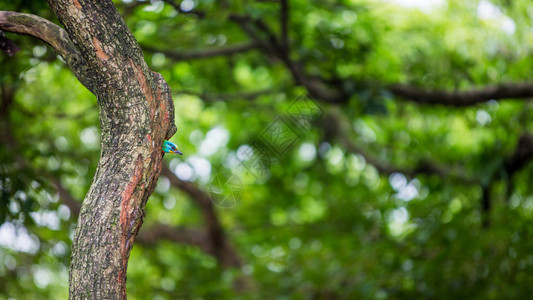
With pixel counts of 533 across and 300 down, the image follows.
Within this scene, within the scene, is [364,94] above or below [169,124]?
below

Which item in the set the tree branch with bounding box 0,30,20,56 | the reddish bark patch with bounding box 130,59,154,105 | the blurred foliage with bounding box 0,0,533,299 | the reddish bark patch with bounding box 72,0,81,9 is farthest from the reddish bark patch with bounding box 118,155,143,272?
the blurred foliage with bounding box 0,0,533,299

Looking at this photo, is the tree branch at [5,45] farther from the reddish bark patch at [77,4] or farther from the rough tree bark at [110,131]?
the reddish bark patch at [77,4]

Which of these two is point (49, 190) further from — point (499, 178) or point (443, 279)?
point (499, 178)

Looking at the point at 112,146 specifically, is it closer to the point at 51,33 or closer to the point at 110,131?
the point at 110,131

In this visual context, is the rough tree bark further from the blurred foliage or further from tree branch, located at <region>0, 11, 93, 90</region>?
the blurred foliage

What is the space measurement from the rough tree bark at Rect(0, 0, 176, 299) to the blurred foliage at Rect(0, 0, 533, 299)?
3.83 ft

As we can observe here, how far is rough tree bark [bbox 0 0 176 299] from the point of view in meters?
1.60

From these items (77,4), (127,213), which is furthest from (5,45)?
(127,213)

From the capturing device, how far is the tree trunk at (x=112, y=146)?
5.23 feet

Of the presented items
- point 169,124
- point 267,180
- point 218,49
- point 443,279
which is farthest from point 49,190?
point 267,180

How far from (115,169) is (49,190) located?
2.03 meters

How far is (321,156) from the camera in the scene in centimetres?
611

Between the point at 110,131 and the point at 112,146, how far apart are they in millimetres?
49

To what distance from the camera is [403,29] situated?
5129mm
